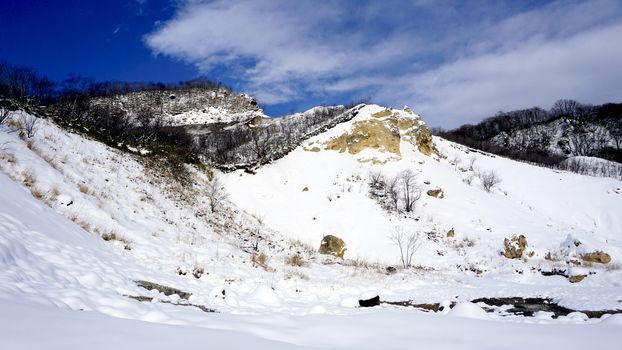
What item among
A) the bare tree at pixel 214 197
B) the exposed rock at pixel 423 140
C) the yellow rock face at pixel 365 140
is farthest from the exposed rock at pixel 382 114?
the bare tree at pixel 214 197

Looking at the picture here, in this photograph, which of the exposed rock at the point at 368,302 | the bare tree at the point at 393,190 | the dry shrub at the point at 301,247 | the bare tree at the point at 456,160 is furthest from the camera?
the bare tree at the point at 456,160

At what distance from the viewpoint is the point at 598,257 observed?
74.7 feet

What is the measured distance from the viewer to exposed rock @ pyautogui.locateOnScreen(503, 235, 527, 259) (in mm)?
24859

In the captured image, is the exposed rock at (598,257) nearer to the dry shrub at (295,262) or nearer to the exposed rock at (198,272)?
the dry shrub at (295,262)

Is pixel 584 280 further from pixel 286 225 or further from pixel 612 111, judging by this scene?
pixel 612 111

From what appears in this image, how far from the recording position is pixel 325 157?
37219 mm

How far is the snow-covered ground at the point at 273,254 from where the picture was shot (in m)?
3.76

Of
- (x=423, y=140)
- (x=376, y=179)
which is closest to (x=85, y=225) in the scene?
(x=376, y=179)

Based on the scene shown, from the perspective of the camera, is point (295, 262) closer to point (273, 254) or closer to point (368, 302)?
point (273, 254)

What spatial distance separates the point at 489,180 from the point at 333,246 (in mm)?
21955

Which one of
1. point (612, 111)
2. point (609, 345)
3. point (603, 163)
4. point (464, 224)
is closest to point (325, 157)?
point (464, 224)

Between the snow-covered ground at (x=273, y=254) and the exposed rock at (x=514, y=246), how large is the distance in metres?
0.87

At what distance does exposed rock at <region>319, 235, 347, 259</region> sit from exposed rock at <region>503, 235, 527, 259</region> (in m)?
10.8

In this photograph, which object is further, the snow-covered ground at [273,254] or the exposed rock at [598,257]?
the exposed rock at [598,257]
